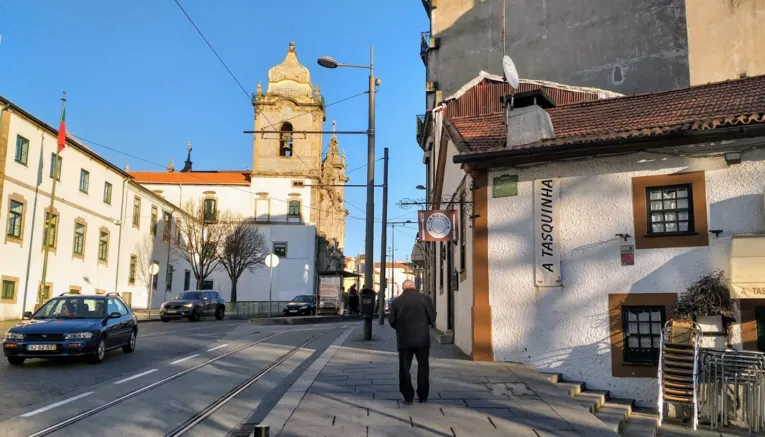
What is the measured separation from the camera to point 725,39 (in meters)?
21.2

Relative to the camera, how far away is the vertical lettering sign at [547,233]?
11.2 metres

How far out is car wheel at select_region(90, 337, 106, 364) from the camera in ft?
40.0

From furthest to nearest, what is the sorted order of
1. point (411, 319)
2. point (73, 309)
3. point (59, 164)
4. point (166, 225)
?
point (166, 225) → point (59, 164) → point (73, 309) → point (411, 319)

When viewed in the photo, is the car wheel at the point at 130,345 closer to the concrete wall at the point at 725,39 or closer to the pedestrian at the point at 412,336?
the pedestrian at the point at 412,336

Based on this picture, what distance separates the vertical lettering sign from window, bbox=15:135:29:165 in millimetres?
27592

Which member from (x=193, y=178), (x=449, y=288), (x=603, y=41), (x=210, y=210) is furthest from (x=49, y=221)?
(x=193, y=178)

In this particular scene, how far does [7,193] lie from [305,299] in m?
19.9

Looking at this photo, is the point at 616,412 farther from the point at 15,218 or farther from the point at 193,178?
the point at 193,178

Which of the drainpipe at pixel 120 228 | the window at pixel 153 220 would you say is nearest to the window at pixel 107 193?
the drainpipe at pixel 120 228

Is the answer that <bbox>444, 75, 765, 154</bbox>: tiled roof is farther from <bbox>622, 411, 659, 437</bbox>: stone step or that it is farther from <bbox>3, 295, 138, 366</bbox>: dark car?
<bbox>3, 295, 138, 366</bbox>: dark car

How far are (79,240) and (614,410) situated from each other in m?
34.4

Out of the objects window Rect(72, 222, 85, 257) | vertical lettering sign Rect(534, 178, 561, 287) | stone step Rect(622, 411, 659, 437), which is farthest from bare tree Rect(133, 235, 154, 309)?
stone step Rect(622, 411, 659, 437)

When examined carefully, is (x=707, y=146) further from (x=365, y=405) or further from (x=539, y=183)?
(x=365, y=405)

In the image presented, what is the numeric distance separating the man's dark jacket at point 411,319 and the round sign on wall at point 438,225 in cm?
499
